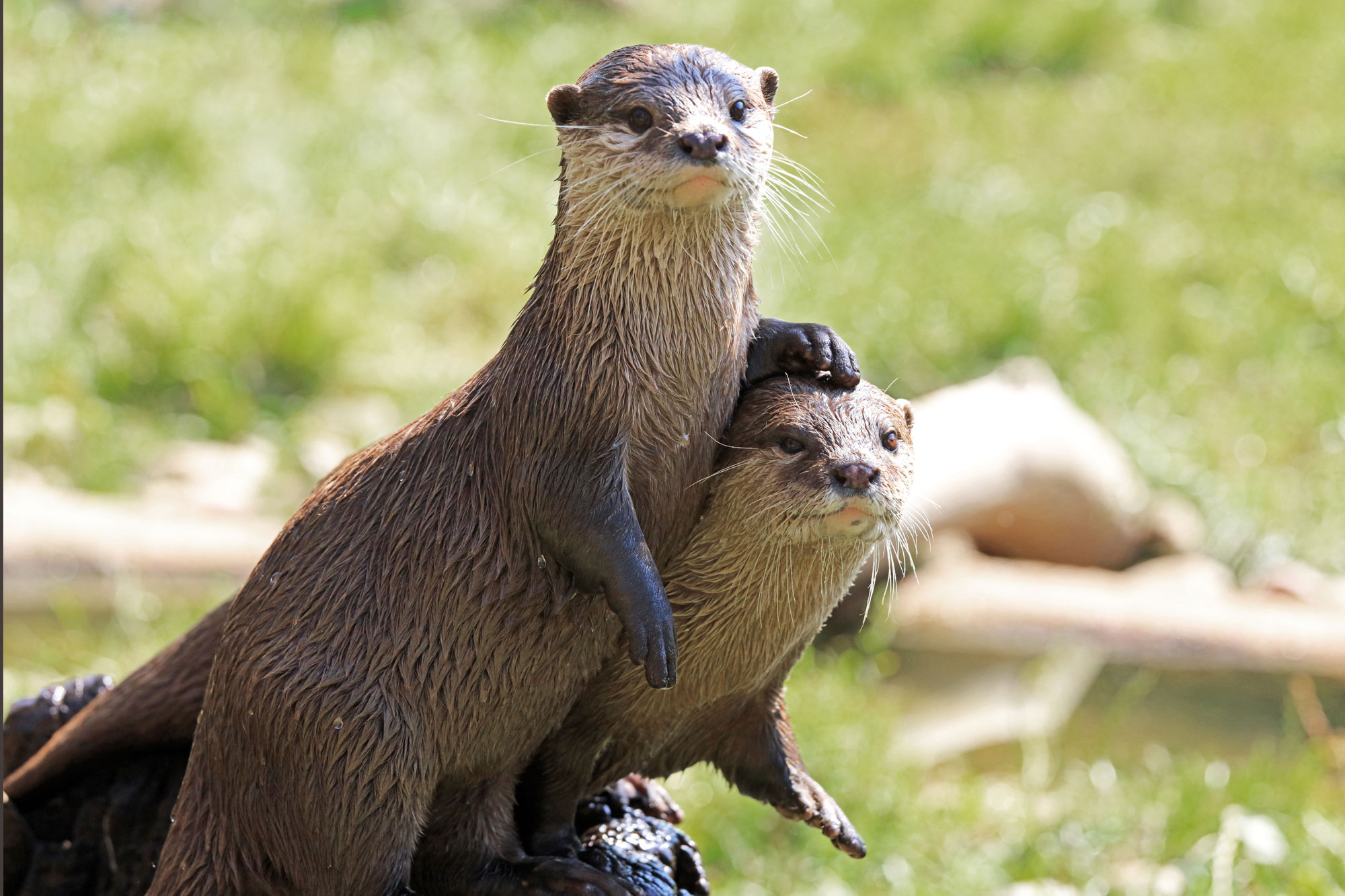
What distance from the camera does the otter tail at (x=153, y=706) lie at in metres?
2.52

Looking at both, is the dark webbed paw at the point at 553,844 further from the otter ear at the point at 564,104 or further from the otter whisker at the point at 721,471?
the otter ear at the point at 564,104

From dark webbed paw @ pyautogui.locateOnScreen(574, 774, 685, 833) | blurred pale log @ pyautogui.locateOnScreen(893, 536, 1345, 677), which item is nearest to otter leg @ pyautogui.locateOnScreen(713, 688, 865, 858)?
dark webbed paw @ pyautogui.locateOnScreen(574, 774, 685, 833)

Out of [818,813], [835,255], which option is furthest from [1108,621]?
[818,813]

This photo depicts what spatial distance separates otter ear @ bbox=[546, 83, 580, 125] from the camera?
1977 millimetres

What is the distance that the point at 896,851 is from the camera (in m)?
4.15

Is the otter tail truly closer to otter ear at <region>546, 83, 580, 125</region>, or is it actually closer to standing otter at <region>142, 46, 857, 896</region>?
standing otter at <region>142, 46, 857, 896</region>

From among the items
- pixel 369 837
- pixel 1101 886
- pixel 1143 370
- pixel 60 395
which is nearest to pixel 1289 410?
pixel 1143 370

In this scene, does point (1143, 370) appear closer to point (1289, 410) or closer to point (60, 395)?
point (1289, 410)

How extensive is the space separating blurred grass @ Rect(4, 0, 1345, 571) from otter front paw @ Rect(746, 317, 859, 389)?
2969 mm

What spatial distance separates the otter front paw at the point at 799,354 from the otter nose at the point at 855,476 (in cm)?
21

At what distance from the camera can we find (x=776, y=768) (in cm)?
234

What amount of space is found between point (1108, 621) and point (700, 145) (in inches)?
166

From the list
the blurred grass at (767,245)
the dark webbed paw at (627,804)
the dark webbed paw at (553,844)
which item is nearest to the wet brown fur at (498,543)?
the dark webbed paw at (553,844)

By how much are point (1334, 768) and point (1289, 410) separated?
8.81 ft
